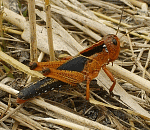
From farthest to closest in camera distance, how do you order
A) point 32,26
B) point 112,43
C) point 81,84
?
point 81,84 → point 112,43 → point 32,26

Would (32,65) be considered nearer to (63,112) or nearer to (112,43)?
(63,112)

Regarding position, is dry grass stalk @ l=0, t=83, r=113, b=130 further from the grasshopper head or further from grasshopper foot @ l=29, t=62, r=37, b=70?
the grasshopper head

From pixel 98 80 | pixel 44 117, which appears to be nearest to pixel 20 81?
pixel 44 117

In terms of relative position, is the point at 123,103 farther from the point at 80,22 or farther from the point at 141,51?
the point at 80,22


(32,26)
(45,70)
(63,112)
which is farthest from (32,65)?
(63,112)

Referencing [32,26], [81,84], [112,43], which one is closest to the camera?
[32,26]

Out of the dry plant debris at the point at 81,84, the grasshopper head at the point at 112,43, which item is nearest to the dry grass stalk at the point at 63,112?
the dry plant debris at the point at 81,84
